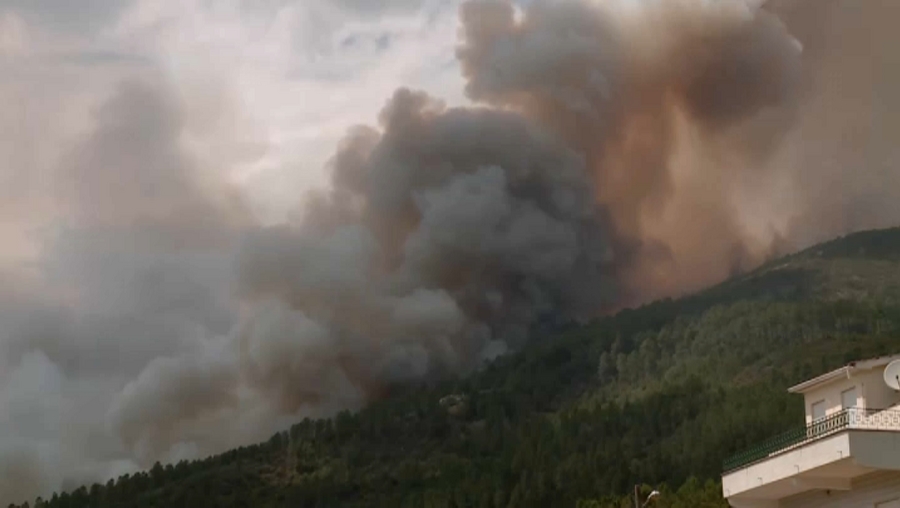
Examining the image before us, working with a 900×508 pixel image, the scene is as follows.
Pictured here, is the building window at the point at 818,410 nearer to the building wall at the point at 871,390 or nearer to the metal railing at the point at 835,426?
the building wall at the point at 871,390

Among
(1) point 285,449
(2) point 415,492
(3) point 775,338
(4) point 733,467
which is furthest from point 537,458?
(4) point 733,467

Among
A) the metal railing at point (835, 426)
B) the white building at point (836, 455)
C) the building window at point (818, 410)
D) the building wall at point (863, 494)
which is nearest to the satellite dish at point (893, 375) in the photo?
the white building at point (836, 455)

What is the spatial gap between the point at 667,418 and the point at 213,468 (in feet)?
220

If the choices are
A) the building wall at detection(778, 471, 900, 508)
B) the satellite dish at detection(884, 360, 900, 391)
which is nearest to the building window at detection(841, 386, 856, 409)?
the satellite dish at detection(884, 360, 900, 391)

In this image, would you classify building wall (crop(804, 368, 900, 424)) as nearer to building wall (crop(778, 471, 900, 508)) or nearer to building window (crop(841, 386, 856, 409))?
building window (crop(841, 386, 856, 409))

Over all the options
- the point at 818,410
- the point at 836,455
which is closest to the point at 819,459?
the point at 836,455

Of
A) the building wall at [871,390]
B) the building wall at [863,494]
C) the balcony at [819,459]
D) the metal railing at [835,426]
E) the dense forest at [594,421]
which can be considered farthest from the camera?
the dense forest at [594,421]

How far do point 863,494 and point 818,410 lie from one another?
548 cm

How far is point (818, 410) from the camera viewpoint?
33.2 metres

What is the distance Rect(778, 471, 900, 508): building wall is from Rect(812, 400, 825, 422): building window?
3518 mm

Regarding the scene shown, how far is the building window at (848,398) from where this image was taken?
31.3m

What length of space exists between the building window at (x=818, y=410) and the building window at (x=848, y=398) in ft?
3.75

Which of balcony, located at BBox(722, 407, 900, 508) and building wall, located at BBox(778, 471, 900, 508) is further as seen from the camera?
building wall, located at BBox(778, 471, 900, 508)

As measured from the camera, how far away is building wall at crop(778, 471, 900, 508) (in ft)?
88.2
